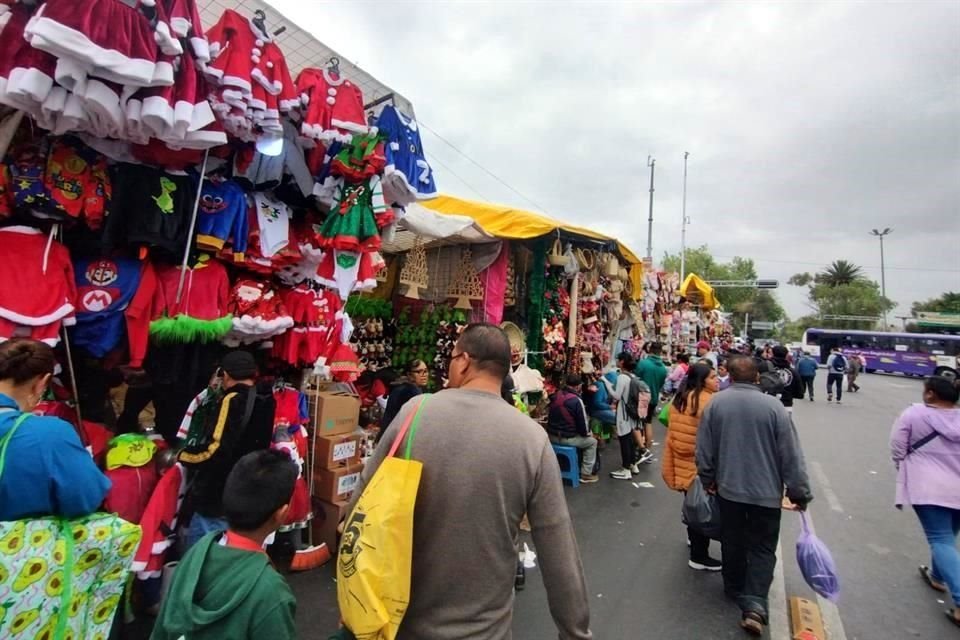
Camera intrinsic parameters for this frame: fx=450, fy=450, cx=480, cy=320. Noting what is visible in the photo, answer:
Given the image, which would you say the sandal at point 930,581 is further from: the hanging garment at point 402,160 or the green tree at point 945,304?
the green tree at point 945,304

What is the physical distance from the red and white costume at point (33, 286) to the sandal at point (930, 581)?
21.1ft

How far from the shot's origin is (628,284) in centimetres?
925

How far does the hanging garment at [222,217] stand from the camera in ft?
9.96

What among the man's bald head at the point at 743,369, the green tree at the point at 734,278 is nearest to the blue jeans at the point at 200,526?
the man's bald head at the point at 743,369

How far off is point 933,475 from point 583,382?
4.40 meters

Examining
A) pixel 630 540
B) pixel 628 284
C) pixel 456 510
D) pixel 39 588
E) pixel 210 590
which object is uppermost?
pixel 628 284

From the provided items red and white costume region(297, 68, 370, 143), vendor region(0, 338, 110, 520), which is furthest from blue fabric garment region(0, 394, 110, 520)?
red and white costume region(297, 68, 370, 143)

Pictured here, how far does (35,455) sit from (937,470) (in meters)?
5.38

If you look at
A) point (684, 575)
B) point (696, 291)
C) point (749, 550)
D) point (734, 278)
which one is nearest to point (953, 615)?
point (749, 550)

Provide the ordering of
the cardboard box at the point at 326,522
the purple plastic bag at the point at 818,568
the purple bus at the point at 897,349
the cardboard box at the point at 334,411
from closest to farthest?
the purple plastic bag at the point at 818,568 → the cardboard box at the point at 326,522 → the cardboard box at the point at 334,411 → the purple bus at the point at 897,349

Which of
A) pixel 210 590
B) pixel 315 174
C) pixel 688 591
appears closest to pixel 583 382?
pixel 688 591

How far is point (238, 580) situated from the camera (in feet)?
4.68

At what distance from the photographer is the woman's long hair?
13.4 ft

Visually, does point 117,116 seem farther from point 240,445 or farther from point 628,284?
point 628,284
